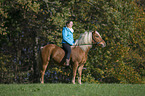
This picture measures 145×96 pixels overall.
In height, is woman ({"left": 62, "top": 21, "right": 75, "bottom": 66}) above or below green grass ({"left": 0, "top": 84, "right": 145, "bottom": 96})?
above

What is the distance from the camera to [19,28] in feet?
51.3

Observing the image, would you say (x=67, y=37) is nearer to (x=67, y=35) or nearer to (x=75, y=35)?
(x=67, y=35)

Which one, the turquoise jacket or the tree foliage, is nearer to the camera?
the turquoise jacket

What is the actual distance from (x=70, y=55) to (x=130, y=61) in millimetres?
10591

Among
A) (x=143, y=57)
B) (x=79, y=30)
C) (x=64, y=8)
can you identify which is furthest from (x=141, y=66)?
(x=64, y=8)

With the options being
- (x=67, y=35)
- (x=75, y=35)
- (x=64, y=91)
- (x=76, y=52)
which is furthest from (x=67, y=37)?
(x=75, y=35)

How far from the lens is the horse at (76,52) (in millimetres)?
12203

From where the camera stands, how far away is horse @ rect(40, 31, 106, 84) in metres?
12.2

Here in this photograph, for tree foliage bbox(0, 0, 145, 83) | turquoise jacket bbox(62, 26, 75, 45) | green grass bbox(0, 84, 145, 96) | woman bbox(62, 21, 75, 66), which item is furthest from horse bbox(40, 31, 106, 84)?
tree foliage bbox(0, 0, 145, 83)

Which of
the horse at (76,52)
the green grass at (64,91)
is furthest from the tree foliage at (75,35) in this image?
the green grass at (64,91)

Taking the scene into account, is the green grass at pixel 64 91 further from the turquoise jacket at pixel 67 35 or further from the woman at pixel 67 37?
the turquoise jacket at pixel 67 35

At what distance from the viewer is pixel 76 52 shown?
12305mm

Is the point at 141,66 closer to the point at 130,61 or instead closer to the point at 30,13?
the point at 130,61

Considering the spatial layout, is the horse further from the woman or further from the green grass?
the green grass
